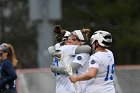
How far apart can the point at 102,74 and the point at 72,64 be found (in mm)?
517

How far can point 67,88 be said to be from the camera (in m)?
11.7

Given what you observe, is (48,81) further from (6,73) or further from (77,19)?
(77,19)

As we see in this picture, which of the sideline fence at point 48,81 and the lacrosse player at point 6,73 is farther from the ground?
the lacrosse player at point 6,73

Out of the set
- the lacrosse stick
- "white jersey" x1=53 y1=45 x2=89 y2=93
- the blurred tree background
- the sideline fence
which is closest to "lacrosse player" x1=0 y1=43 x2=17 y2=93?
"white jersey" x1=53 y1=45 x2=89 y2=93

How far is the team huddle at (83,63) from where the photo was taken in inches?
424

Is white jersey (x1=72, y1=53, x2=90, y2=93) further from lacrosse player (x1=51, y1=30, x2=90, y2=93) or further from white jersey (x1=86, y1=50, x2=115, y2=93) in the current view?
white jersey (x1=86, y1=50, x2=115, y2=93)

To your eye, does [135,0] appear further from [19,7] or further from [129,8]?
[19,7]

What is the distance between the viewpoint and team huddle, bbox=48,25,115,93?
10.8 metres

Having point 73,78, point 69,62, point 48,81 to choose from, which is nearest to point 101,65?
A: point 73,78

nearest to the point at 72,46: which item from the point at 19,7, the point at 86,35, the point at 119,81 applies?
the point at 86,35

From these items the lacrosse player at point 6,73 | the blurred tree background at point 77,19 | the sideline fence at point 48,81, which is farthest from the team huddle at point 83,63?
the blurred tree background at point 77,19

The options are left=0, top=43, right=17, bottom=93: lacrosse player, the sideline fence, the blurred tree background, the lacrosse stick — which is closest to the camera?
the lacrosse stick

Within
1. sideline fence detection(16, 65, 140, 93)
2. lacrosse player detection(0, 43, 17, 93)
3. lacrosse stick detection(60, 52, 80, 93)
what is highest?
lacrosse stick detection(60, 52, 80, 93)

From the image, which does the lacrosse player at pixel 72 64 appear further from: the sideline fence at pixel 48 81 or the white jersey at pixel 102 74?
the sideline fence at pixel 48 81
